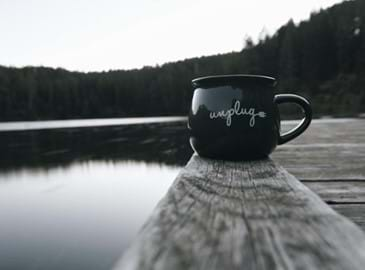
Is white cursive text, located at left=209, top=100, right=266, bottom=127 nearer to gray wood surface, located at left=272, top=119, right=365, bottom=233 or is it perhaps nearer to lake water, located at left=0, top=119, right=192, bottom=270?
gray wood surface, located at left=272, top=119, right=365, bottom=233

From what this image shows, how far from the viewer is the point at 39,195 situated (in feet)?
24.9

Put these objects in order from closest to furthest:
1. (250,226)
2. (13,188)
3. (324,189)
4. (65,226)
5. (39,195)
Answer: (250,226), (324,189), (65,226), (39,195), (13,188)

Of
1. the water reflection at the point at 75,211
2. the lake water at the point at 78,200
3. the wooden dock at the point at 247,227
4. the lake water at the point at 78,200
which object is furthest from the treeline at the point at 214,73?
the wooden dock at the point at 247,227

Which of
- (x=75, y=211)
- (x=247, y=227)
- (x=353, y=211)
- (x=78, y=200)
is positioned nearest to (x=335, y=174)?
(x=353, y=211)

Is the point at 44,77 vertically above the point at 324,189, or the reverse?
the point at 44,77

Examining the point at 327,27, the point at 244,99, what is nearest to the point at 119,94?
the point at 327,27

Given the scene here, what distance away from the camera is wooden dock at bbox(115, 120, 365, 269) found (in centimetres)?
26

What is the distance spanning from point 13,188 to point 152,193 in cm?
410

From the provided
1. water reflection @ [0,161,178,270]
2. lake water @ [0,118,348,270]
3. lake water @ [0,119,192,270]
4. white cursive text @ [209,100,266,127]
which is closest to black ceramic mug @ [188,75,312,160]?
white cursive text @ [209,100,266,127]

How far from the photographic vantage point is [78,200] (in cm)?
713

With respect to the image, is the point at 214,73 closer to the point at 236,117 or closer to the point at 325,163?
the point at 325,163

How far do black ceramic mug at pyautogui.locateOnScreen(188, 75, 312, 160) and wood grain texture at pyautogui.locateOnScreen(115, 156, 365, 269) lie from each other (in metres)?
0.19

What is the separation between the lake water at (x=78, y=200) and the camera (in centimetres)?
480

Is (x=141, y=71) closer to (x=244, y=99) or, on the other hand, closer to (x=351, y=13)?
(x=351, y=13)
